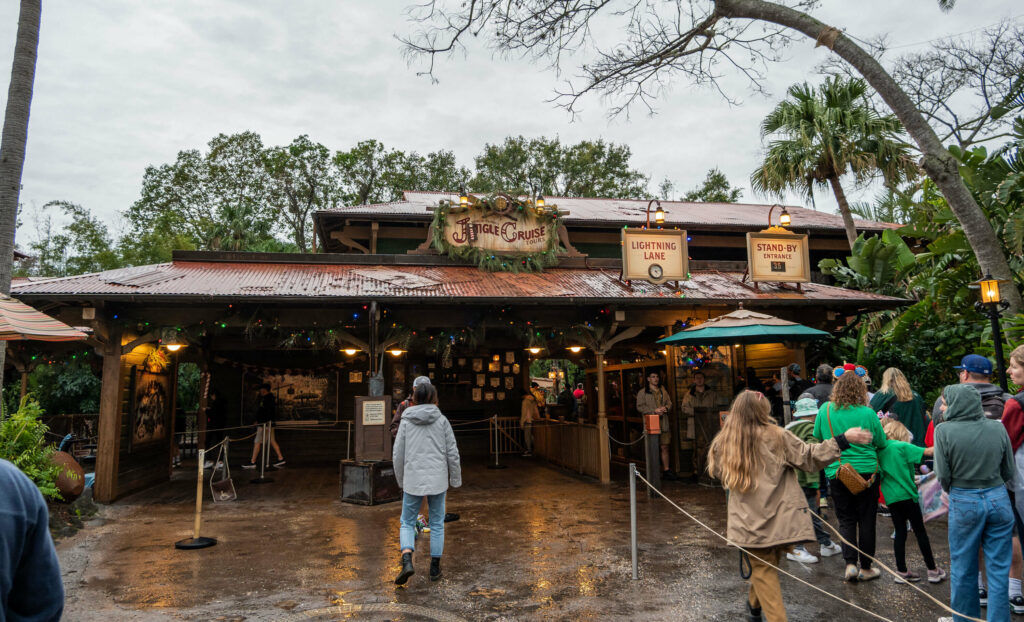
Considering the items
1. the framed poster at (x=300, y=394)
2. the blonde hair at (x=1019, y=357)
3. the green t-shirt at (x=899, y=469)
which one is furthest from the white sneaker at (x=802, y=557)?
the framed poster at (x=300, y=394)

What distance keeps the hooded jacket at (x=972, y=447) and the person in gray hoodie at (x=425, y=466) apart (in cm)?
365

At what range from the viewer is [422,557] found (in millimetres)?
6141

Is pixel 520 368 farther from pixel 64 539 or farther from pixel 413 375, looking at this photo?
pixel 64 539

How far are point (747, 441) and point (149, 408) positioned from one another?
454 inches

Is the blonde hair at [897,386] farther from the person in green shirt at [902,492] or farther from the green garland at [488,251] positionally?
the green garland at [488,251]

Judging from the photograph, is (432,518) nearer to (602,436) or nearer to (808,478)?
(808,478)

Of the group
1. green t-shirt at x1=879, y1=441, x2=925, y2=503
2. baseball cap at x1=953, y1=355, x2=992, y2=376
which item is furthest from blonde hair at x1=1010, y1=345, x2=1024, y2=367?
green t-shirt at x1=879, y1=441, x2=925, y2=503

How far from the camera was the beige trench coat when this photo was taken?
364cm

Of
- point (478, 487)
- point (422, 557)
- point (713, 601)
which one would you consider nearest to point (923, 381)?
point (478, 487)

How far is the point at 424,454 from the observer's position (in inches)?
215

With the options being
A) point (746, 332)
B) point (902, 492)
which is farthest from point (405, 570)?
point (746, 332)

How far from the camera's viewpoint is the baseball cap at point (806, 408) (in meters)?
5.65

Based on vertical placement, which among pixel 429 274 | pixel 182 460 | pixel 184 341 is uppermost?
pixel 429 274

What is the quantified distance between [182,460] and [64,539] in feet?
30.1
